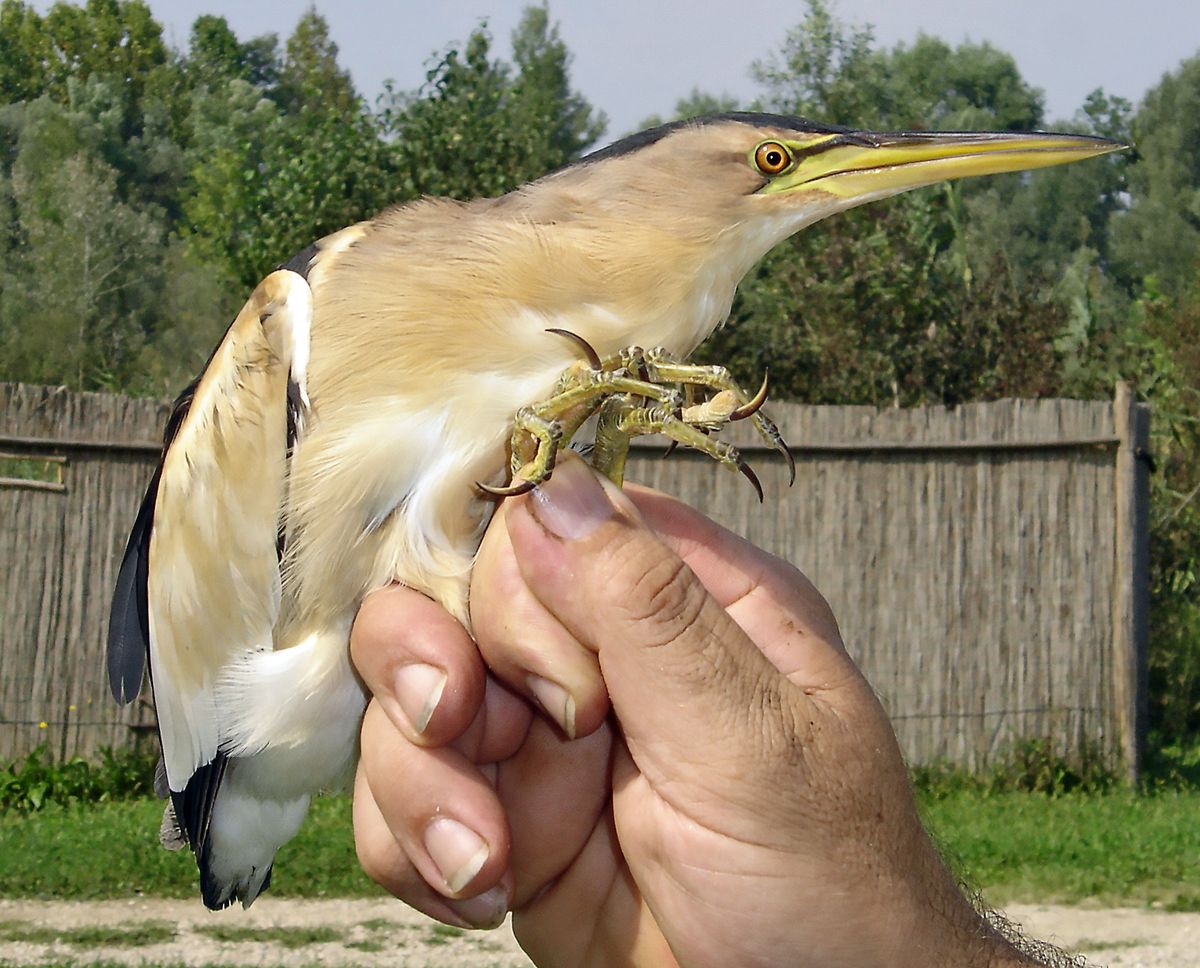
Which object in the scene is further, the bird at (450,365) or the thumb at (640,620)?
the bird at (450,365)

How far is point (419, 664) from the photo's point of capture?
269 centimetres

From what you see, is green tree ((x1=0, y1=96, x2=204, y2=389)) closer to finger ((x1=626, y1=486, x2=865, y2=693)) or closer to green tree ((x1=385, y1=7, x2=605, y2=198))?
green tree ((x1=385, y1=7, x2=605, y2=198))

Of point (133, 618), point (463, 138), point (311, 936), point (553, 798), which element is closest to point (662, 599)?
point (553, 798)

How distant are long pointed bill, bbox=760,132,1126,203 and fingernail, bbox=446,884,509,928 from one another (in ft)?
4.99

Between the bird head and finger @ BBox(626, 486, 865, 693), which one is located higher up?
the bird head

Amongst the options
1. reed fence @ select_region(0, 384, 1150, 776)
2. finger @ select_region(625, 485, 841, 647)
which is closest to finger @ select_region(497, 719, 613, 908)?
finger @ select_region(625, 485, 841, 647)

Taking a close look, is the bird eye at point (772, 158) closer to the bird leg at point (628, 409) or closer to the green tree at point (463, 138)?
the bird leg at point (628, 409)

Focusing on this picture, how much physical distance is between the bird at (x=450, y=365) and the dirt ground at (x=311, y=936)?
3.70 metres

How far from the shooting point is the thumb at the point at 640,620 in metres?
2.30

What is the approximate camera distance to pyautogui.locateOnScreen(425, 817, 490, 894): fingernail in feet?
8.84

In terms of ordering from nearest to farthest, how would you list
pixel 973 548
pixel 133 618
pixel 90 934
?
pixel 133 618 → pixel 90 934 → pixel 973 548

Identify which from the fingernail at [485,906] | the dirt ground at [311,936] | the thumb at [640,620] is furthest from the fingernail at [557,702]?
the dirt ground at [311,936]

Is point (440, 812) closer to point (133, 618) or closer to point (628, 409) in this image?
point (628, 409)

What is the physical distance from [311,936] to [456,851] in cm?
449
